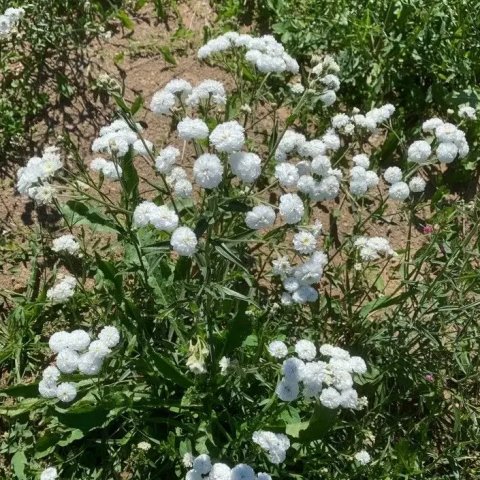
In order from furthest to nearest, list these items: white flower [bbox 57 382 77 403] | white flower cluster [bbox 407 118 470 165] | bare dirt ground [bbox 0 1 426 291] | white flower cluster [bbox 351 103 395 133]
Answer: bare dirt ground [bbox 0 1 426 291] → white flower cluster [bbox 351 103 395 133] → white flower cluster [bbox 407 118 470 165] → white flower [bbox 57 382 77 403]

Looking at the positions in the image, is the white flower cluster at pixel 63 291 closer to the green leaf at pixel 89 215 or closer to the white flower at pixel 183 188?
the green leaf at pixel 89 215

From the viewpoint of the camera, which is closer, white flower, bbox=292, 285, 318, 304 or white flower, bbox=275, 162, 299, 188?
white flower, bbox=275, 162, 299, 188

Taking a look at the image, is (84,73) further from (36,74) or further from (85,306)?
(85,306)

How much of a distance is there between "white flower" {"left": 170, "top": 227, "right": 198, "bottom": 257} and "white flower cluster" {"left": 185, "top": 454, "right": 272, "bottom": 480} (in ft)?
2.86

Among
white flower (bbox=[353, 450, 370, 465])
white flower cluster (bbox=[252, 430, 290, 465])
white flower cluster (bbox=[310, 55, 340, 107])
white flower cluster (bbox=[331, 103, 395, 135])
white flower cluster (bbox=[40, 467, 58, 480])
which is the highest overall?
white flower cluster (bbox=[310, 55, 340, 107])

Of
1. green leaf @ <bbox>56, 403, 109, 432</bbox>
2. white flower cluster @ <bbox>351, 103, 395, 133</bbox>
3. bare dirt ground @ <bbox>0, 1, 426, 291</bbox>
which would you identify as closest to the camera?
green leaf @ <bbox>56, 403, 109, 432</bbox>

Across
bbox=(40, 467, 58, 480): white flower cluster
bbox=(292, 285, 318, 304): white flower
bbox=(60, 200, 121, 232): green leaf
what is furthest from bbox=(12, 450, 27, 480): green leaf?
bbox=(292, 285, 318, 304): white flower

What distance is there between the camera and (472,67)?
4711mm

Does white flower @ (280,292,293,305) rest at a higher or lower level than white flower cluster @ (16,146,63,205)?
lower

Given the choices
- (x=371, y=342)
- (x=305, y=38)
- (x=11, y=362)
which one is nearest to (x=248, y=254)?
(x=371, y=342)

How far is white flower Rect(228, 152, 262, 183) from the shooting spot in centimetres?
261

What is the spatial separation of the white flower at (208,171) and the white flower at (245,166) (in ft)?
0.26

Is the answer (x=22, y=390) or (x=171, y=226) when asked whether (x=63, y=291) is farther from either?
(x=171, y=226)

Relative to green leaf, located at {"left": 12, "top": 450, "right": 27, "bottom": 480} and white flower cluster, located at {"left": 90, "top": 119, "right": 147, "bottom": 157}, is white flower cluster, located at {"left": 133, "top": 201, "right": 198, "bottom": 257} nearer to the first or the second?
white flower cluster, located at {"left": 90, "top": 119, "right": 147, "bottom": 157}
